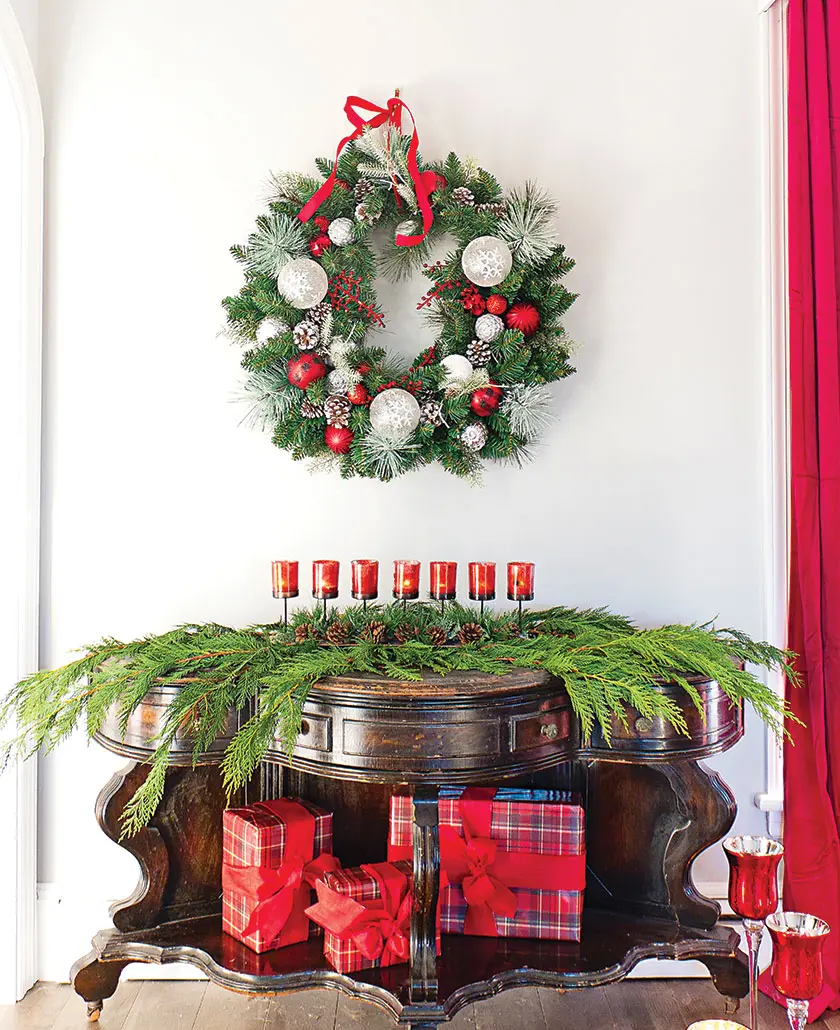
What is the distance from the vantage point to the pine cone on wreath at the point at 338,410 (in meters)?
2.12

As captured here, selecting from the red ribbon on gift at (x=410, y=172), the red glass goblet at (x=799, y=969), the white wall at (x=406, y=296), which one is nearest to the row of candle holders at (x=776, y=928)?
the red glass goblet at (x=799, y=969)

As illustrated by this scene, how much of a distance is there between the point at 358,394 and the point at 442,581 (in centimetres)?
51

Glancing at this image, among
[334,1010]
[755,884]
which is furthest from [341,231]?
[334,1010]

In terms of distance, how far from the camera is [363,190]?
216 centimetres

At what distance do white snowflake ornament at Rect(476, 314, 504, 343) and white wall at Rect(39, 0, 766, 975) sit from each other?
0.73ft

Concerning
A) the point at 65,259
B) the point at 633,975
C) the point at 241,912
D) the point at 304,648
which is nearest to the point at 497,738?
the point at 304,648

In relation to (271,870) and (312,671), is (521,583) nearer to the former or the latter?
(312,671)

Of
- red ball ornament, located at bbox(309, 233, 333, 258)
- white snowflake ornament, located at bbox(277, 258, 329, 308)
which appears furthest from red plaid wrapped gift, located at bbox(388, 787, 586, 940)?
red ball ornament, located at bbox(309, 233, 333, 258)

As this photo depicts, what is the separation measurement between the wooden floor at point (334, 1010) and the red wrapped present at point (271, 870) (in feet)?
0.84

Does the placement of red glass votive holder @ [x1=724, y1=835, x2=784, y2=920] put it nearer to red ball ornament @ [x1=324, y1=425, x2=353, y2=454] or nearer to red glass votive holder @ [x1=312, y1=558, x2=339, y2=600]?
red glass votive holder @ [x1=312, y1=558, x2=339, y2=600]

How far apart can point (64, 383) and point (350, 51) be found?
1153 mm

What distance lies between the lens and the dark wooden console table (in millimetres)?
1590

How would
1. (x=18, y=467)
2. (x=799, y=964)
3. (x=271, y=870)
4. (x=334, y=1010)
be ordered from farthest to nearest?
(x=18, y=467), (x=334, y=1010), (x=271, y=870), (x=799, y=964)

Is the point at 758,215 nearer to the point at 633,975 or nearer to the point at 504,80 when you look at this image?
the point at 504,80
